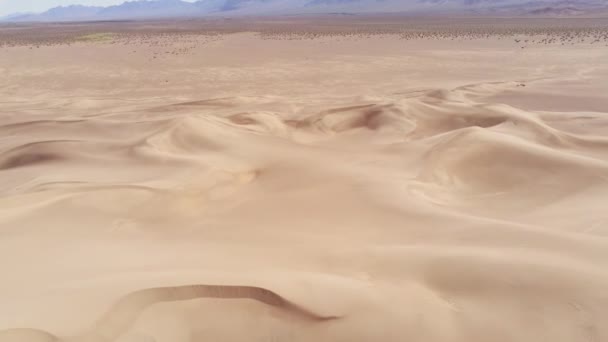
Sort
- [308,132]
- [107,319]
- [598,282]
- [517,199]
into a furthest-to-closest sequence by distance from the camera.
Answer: [308,132] < [517,199] < [598,282] < [107,319]

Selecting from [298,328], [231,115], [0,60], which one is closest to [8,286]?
[298,328]

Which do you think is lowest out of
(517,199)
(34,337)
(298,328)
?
(517,199)

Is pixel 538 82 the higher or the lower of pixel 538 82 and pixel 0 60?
the lower

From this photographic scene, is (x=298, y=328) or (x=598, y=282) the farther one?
(x=598, y=282)

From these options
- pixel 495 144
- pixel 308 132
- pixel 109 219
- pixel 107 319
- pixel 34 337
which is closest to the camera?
pixel 34 337

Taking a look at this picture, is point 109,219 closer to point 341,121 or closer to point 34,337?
point 34,337

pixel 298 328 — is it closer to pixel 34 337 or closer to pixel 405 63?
pixel 34 337

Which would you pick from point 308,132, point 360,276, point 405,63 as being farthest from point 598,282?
point 405,63
